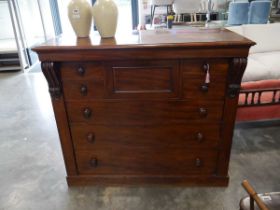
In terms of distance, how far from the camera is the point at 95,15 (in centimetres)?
135

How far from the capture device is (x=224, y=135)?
1455 mm

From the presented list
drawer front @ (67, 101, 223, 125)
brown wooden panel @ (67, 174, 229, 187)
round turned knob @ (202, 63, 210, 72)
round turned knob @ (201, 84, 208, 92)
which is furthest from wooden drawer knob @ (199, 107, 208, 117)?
brown wooden panel @ (67, 174, 229, 187)

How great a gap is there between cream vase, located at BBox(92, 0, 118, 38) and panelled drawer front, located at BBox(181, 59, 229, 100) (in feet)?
1.59

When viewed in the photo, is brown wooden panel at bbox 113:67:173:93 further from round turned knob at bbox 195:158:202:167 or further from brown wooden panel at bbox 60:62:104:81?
round turned knob at bbox 195:158:202:167

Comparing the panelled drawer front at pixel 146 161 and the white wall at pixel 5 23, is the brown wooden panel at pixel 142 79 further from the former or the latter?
the white wall at pixel 5 23

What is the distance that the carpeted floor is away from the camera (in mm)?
1537

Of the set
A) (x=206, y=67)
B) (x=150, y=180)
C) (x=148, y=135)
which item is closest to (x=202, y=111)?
(x=206, y=67)

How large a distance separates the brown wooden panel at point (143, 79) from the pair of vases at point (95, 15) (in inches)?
10.4

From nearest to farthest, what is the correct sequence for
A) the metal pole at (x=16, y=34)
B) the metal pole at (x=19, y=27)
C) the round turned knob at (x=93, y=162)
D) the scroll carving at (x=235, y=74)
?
the scroll carving at (x=235, y=74), the round turned knob at (x=93, y=162), the metal pole at (x=16, y=34), the metal pole at (x=19, y=27)

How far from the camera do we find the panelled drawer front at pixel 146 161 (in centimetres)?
155

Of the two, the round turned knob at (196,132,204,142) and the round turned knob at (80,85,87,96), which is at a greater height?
the round turned knob at (80,85,87,96)

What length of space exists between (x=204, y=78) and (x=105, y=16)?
66 cm

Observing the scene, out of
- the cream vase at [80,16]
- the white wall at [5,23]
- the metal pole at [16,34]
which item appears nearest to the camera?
the cream vase at [80,16]

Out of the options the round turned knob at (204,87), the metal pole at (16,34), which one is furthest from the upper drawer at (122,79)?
the metal pole at (16,34)
